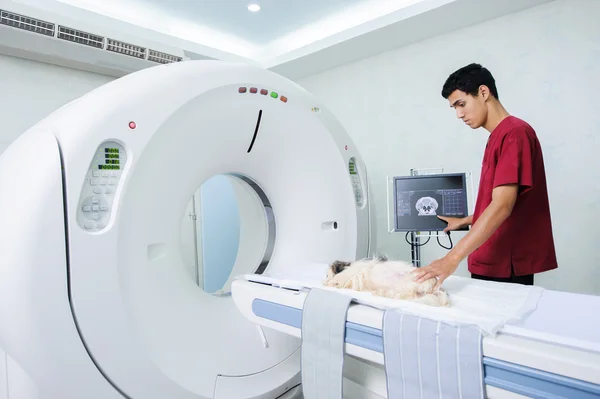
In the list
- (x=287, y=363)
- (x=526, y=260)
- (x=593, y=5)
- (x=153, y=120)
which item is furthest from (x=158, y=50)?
(x=593, y=5)

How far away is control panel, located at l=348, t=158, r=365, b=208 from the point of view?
4.93 ft

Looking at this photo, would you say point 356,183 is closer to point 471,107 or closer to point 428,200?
point 471,107

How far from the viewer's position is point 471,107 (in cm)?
143

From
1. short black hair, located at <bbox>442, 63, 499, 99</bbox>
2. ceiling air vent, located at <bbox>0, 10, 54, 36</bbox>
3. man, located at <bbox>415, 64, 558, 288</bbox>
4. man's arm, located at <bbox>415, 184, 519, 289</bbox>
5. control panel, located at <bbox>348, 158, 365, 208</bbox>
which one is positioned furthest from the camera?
ceiling air vent, located at <bbox>0, 10, 54, 36</bbox>

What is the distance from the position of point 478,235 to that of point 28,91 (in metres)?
2.75

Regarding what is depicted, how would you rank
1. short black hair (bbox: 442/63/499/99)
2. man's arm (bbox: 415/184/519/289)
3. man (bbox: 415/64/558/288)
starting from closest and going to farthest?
man's arm (bbox: 415/184/519/289)
man (bbox: 415/64/558/288)
short black hair (bbox: 442/63/499/99)

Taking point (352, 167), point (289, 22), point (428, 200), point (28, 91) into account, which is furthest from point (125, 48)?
point (428, 200)

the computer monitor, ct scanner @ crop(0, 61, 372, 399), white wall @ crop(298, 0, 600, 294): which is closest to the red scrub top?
ct scanner @ crop(0, 61, 372, 399)

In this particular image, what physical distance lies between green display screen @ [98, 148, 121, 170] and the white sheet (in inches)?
19.5

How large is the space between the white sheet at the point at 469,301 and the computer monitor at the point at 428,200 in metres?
1.15

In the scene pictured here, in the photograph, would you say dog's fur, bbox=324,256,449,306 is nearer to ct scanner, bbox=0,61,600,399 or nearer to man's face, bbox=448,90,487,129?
ct scanner, bbox=0,61,600,399

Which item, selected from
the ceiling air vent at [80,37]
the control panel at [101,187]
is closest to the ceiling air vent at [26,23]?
A: the ceiling air vent at [80,37]

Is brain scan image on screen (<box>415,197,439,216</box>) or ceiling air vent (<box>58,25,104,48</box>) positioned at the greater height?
ceiling air vent (<box>58,25,104,48</box>)

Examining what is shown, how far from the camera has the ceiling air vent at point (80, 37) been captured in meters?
2.29
